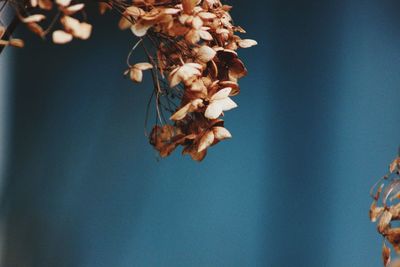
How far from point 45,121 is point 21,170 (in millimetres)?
149

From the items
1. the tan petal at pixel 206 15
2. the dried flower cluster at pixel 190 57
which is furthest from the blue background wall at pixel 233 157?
the tan petal at pixel 206 15

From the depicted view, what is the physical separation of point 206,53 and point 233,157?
605mm

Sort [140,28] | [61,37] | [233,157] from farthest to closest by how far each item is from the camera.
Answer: [233,157] < [140,28] < [61,37]

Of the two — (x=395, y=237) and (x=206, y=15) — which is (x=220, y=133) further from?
(x=395, y=237)

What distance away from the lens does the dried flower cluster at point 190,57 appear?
0.73 metres

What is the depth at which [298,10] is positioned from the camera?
53.6 inches

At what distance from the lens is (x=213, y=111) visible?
0.76m

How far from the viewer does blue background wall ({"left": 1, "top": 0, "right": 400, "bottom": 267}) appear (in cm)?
130

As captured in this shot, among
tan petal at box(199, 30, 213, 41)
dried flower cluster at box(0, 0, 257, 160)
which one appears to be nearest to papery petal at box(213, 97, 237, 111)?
dried flower cluster at box(0, 0, 257, 160)

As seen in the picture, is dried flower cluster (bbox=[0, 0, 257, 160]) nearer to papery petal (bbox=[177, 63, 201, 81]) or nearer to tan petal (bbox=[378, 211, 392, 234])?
papery petal (bbox=[177, 63, 201, 81])

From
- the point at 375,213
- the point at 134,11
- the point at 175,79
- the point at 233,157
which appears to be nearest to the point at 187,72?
the point at 175,79

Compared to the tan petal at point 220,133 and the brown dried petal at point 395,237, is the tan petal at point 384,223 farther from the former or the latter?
the tan petal at point 220,133

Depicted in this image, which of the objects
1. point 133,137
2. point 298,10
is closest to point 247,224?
point 133,137

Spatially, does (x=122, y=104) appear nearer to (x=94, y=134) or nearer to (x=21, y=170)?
(x=94, y=134)
